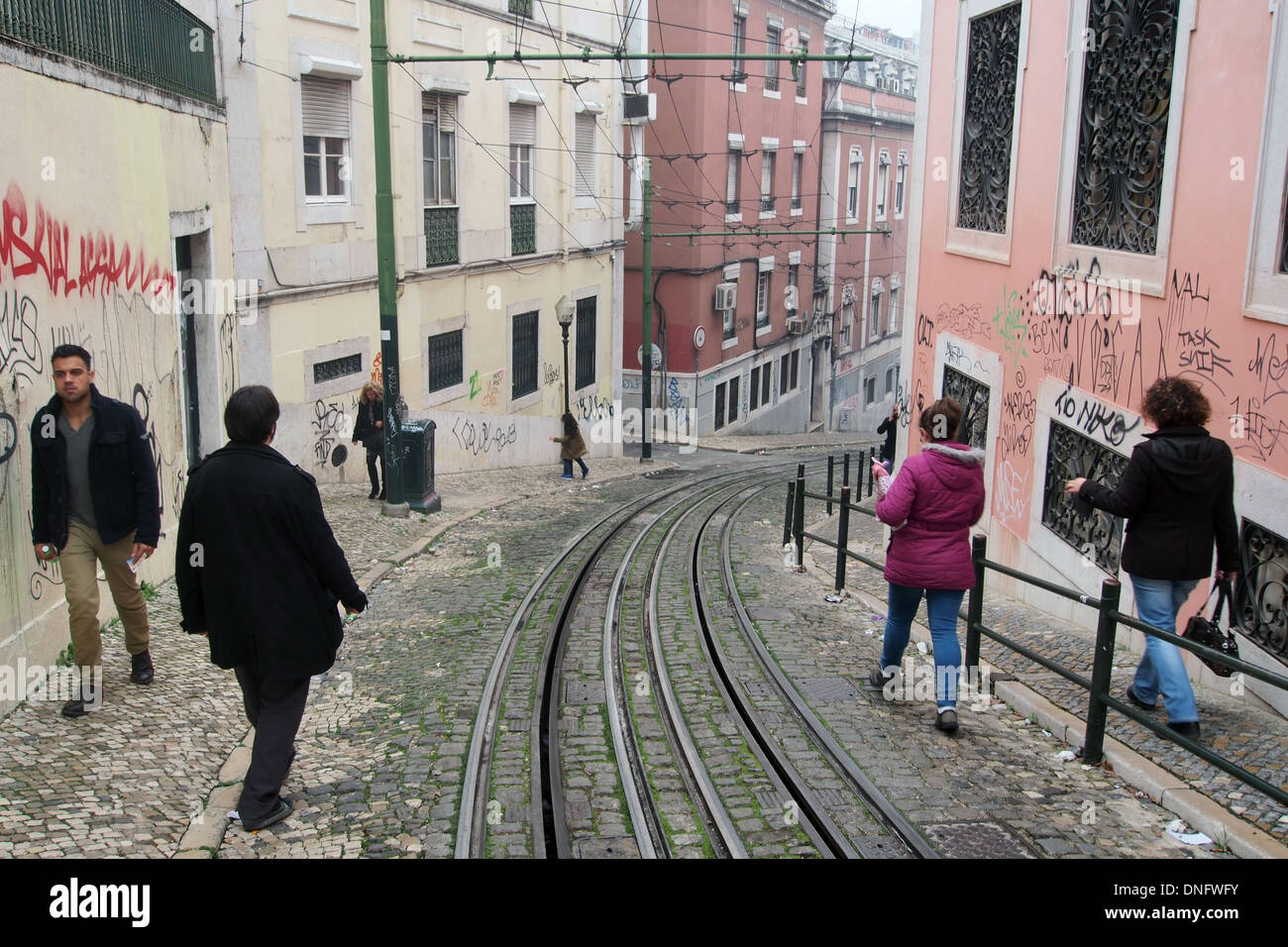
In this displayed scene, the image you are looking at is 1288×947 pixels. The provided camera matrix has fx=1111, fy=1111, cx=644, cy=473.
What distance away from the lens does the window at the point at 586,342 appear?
2545 centimetres

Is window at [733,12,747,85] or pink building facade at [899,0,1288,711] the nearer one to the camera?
pink building facade at [899,0,1288,711]

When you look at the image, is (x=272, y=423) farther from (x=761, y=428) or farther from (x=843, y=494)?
(x=761, y=428)

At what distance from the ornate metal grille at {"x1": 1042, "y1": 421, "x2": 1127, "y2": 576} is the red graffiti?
23.0 feet

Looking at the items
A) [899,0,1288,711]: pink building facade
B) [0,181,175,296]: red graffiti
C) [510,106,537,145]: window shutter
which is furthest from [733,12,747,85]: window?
[0,181,175,296]: red graffiti

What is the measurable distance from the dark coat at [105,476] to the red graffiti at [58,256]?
1.03 metres

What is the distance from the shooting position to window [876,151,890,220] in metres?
43.8

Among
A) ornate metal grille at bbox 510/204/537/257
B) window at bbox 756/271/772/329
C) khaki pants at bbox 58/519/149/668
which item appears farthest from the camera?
window at bbox 756/271/772/329

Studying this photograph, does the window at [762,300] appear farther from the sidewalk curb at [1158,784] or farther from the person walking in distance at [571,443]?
the sidewalk curb at [1158,784]

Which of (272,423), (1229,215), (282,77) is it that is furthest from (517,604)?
(282,77)

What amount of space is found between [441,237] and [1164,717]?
15.1 meters

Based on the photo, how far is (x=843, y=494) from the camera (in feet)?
29.6

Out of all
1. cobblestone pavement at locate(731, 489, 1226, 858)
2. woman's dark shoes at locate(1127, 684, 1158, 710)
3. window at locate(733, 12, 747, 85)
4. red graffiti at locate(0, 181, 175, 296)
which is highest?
window at locate(733, 12, 747, 85)

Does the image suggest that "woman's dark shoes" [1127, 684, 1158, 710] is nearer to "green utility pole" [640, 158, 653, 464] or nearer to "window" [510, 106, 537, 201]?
"window" [510, 106, 537, 201]

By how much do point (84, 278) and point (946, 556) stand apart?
17.6ft
